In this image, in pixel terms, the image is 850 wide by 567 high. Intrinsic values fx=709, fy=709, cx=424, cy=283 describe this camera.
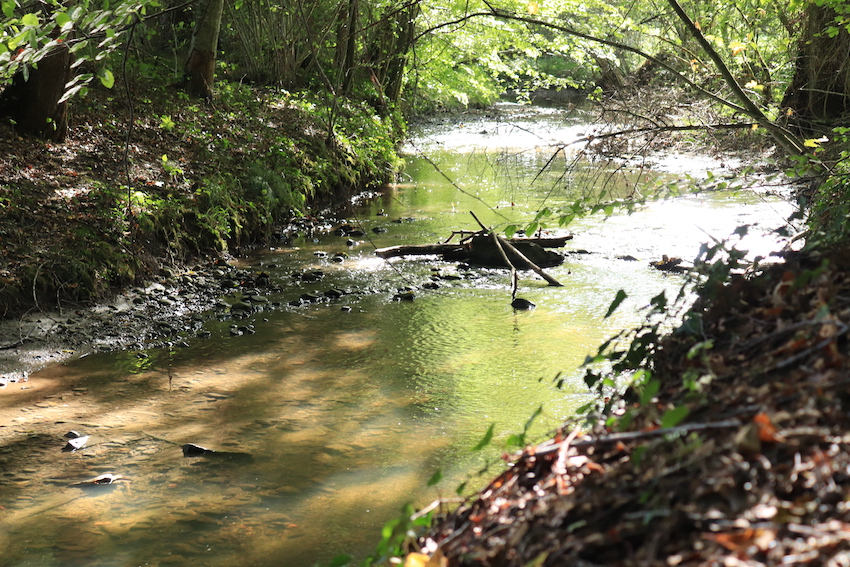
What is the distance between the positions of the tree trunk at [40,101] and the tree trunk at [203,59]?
369cm

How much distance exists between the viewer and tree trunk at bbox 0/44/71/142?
29.1 ft

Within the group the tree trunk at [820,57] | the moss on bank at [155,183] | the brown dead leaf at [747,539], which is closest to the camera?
the brown dead leaf at [747,539]

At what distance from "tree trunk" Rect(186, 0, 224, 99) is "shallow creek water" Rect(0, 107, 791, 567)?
15.5 ft

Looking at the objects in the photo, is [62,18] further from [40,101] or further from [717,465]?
[40,101]

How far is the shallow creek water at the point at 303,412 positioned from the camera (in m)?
4.08

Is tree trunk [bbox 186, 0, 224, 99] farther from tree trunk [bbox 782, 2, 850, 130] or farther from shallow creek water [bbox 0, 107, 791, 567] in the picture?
tree trunk [bbox 782, 2, 850, 130]

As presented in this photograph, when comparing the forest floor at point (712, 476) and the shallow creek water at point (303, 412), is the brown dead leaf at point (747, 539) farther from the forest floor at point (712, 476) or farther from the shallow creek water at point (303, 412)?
the shallow creek water at point (303, 412)

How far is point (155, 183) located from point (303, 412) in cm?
514

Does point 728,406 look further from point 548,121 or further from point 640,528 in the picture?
point 548,121

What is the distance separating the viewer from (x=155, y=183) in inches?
370

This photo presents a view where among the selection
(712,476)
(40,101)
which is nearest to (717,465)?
(712,476)

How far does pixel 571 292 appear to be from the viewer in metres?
8.64

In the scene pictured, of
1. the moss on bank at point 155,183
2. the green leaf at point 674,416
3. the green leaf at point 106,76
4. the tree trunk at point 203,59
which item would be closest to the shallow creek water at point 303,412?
the moss on bank at point 155,183

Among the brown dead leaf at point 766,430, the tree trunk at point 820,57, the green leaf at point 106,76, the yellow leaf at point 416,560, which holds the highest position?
the tree trunk at point 820,57
